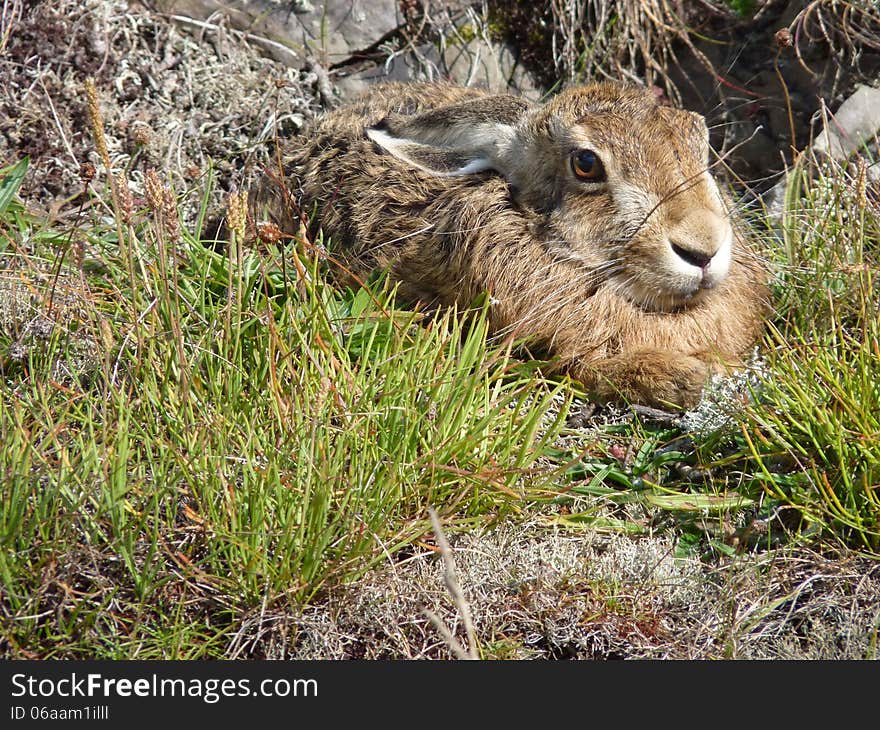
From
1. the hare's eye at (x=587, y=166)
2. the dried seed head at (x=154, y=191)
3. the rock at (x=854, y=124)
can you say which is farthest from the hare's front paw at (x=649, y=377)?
→ the dried seed head at (x=154, y=191)

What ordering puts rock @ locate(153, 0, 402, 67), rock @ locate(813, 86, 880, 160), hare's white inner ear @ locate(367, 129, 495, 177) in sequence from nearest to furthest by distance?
hare's white inner ear @ locate(367, 129, 495, 177), rock @ locate(813, 86, 880, 160), rock @ locate(153, 0, 402, 67)

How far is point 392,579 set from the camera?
11.7 ft

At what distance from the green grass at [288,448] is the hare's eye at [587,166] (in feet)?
2.85

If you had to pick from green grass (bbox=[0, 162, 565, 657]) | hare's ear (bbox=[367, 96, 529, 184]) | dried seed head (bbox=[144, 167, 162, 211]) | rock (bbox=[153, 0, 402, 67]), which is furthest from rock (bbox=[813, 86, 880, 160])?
dried seed head (bbox=[144, 167, 162, 211])

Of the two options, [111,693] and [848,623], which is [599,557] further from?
[111,693]

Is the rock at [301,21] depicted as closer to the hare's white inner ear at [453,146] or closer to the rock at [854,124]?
the hare's white inner ear at [453,146]

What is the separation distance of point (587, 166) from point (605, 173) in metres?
0.09

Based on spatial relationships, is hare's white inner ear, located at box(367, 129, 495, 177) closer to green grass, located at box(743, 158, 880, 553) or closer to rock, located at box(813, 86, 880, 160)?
green grass, located at box(743, 158, 880, 553)

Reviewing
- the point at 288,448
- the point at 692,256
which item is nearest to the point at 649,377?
the point at 692,256

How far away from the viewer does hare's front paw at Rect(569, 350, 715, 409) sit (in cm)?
457

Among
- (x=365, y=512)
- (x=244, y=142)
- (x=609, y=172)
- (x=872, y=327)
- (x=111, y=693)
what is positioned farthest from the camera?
(x=244, y=142)

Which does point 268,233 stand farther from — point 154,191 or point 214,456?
point 214,456

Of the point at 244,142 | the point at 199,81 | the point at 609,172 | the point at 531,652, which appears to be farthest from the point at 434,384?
the point at 199,81

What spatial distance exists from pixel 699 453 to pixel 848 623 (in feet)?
3.10
